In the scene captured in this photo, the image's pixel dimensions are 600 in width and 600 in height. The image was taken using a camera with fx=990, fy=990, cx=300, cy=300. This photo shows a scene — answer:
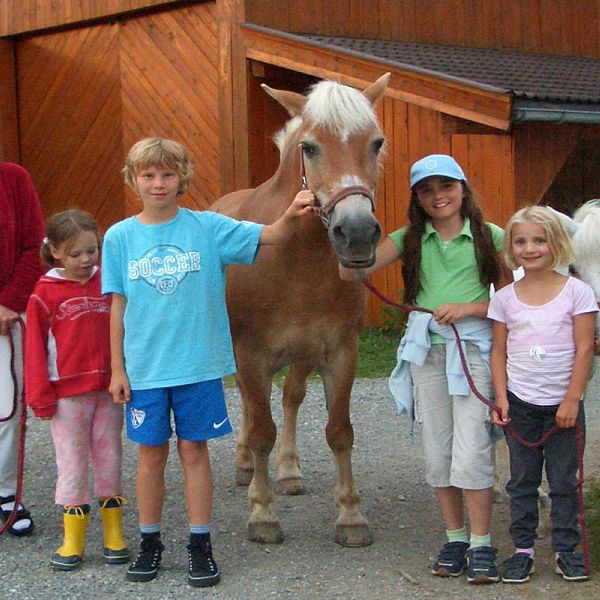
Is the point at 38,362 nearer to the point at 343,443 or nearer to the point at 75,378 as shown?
the point at 75,378

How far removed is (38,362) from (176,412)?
654mm

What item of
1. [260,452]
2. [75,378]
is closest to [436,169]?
[260,452]

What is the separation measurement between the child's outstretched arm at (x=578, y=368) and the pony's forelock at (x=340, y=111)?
108 centimetres

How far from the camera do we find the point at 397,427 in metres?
6.88

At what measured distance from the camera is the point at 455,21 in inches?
498

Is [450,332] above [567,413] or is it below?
above

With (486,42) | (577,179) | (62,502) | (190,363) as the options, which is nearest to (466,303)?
(190,363)

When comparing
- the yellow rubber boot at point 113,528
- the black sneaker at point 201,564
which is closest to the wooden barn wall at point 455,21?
the yellow rubber boot at point 113,528

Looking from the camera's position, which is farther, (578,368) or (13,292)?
(13,292)

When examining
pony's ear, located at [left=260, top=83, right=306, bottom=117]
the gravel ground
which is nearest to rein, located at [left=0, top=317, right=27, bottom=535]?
the gravel ground

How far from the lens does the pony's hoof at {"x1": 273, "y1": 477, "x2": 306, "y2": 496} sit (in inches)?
208

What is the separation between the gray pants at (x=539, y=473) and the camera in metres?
3.74

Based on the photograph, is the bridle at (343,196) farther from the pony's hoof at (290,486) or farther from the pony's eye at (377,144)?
the pony's hoof at (290,486)

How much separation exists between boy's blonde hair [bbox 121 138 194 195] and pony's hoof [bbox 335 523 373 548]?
1.68 meters
